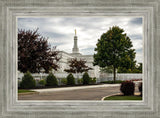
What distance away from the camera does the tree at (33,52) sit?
6555mm

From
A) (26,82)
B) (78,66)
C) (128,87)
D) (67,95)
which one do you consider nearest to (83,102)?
(128,87)

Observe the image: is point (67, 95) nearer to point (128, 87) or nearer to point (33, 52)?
point (128, 87)

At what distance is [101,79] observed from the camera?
11.0m

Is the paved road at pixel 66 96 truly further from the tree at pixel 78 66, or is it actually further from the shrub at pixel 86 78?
the tree at pixel 78 66

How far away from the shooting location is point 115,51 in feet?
34.1

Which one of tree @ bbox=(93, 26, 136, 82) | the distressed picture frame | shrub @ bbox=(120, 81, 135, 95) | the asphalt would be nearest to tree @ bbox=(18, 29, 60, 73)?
the asphalt

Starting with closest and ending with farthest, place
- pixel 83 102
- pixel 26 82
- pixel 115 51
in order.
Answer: pixel 83 102 < pixel 26 82 < pixel 115 51

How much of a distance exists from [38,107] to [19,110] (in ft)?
0.77

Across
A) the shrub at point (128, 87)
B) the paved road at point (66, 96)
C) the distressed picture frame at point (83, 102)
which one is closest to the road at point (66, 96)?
the paved road at point (66, 96)

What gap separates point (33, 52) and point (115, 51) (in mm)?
5419

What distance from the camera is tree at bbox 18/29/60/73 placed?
6.55 meters

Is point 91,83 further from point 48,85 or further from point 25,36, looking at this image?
point 25,36

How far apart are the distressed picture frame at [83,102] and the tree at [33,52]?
4.34 metres

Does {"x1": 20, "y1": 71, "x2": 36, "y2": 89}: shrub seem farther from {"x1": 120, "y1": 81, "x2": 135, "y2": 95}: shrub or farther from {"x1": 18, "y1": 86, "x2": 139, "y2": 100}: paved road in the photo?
{"x1": 120, "y1": 81, "x2": 135, "y2": 95}: shrub
